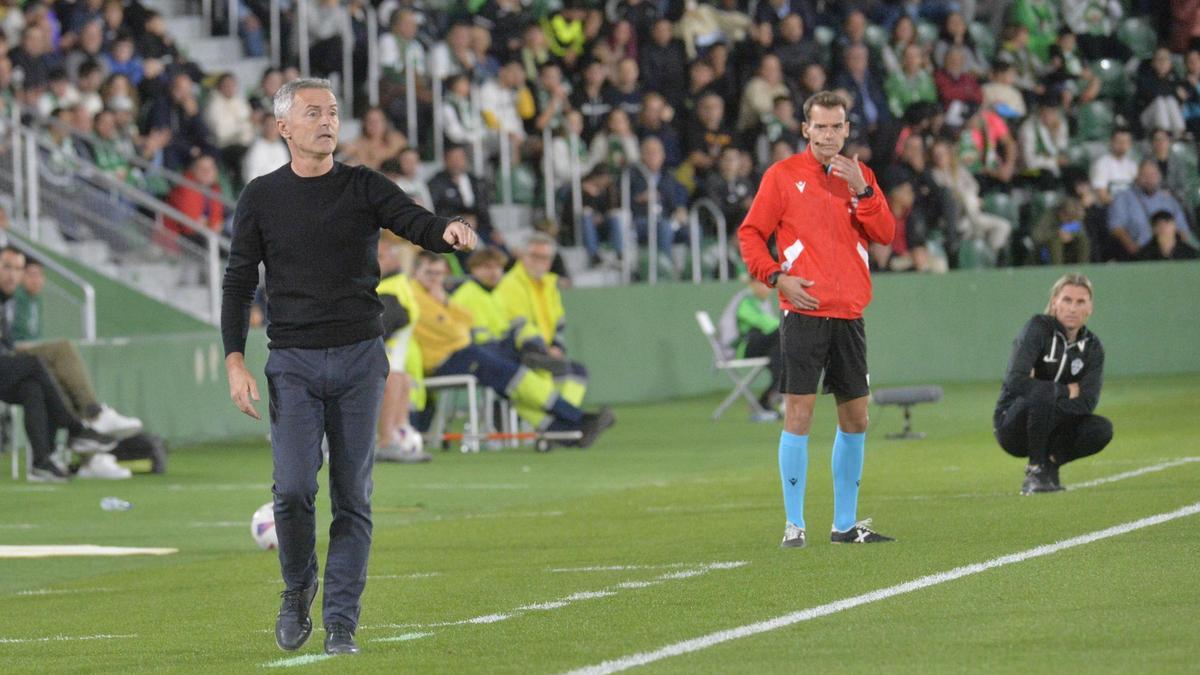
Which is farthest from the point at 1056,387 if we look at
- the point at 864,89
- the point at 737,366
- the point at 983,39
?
the point at 983,39

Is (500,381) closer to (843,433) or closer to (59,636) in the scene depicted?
(843,433)

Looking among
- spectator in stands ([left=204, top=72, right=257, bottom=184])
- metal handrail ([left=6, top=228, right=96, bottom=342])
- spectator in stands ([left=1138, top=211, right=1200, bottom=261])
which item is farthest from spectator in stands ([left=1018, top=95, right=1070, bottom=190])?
metal handrail ([left=6, top=228, right=96, bottom=342])

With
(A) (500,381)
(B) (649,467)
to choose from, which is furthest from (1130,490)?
(A) (500,381)

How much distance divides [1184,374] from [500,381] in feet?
35.6

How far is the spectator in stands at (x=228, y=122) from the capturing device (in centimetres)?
2389

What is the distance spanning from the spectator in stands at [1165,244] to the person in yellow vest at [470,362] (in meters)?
10.8

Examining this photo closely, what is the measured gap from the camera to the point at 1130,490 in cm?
1273

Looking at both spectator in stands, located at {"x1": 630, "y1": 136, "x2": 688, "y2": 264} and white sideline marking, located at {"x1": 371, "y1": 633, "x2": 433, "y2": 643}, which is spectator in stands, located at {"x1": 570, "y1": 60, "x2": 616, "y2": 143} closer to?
spectator in stands, located at {"x1": 630, "y1": 136, "x2": 688, "y2": 264}

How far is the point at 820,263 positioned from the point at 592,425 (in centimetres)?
923

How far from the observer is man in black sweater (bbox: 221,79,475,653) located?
24.8ft

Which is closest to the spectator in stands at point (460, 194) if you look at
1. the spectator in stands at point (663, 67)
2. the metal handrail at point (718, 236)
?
the metal handrail at point (718, 236)

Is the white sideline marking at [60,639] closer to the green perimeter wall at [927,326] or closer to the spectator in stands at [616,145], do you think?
the green perimeter wall at [927,326]

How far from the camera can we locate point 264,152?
23.7 meters

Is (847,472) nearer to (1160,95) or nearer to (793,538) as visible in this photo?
(793,538)
